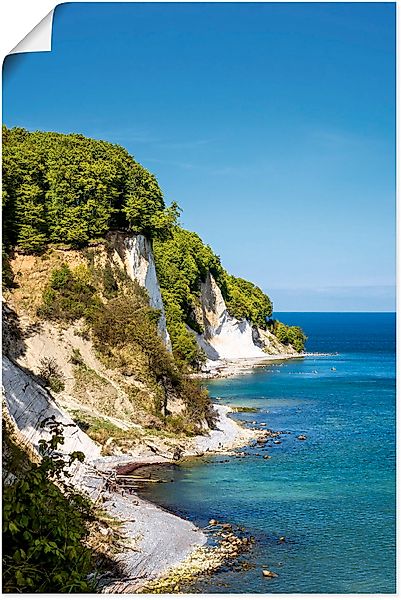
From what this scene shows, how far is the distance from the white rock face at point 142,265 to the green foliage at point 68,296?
133 cm

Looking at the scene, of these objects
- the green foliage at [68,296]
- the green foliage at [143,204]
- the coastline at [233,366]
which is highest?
the green foliage at [143,204]

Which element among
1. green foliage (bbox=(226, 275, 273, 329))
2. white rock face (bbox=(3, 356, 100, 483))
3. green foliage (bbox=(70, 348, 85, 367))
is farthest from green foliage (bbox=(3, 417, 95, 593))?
green foliage (bbox=(226, 275, 273, 329))

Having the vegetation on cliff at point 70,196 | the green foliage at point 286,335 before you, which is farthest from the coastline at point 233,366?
the vegetation on cliff at point 70,196

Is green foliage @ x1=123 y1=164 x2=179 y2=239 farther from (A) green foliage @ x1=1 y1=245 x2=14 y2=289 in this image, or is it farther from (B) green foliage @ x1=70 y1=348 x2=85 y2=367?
(B) green foliage @ x1=70 y1=348 x2=85 y2=367

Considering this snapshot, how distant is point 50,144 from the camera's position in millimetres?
13398

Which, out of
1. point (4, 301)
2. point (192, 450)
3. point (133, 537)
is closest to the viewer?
point (133, 537)

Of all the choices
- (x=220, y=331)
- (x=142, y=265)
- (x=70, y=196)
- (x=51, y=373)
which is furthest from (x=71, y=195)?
(x=220, y=331)

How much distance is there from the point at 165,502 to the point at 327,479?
223 cm

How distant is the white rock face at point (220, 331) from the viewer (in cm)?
2383

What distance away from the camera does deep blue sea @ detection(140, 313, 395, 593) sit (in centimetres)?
519

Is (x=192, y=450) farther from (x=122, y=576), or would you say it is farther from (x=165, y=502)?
(x=122, y=576)

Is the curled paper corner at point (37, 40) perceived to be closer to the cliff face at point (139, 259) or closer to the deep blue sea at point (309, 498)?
the deep blue sea at point (309, 498)

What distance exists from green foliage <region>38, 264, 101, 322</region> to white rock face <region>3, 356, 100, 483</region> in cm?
262

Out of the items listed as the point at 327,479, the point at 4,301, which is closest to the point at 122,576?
the point at 327,479
